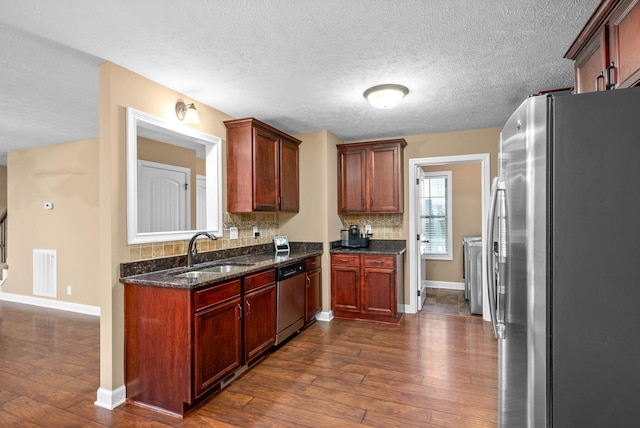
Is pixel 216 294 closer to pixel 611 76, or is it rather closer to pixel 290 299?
pixel 290 299

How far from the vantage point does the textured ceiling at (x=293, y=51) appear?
1.83 meters

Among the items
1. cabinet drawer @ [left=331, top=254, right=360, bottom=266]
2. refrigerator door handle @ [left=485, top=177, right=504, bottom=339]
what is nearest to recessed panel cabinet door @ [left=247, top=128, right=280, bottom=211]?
cabinet drawer @ [left=331, top=254, right=360, bottom=266]

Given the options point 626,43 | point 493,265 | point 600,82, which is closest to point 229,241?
point 493,265

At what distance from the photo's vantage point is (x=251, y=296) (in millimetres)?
2865

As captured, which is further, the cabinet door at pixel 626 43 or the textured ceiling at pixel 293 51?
the textured ceiling at pixel 293 51

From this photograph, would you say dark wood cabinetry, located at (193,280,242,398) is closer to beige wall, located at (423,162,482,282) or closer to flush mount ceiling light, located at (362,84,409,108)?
flush mount ceiling light, located at (362,84,409,108)

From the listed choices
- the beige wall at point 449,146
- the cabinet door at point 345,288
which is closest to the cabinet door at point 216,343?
the cabinet door at point 345,288

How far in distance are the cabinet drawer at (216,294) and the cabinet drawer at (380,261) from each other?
1926 mm

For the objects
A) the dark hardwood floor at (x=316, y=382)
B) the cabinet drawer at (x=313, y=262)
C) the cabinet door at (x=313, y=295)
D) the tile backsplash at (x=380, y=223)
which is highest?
the tile backsplash at (x=380, y=223)

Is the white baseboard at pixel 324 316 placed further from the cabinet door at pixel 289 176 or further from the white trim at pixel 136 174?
the white trim at pixel 136 174

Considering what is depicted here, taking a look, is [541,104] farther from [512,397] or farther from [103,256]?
[103,256]

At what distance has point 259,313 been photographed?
2990mm

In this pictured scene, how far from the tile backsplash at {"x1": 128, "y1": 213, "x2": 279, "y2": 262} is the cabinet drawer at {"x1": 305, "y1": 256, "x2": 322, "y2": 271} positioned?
64cm

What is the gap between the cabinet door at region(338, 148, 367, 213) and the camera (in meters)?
4.55
